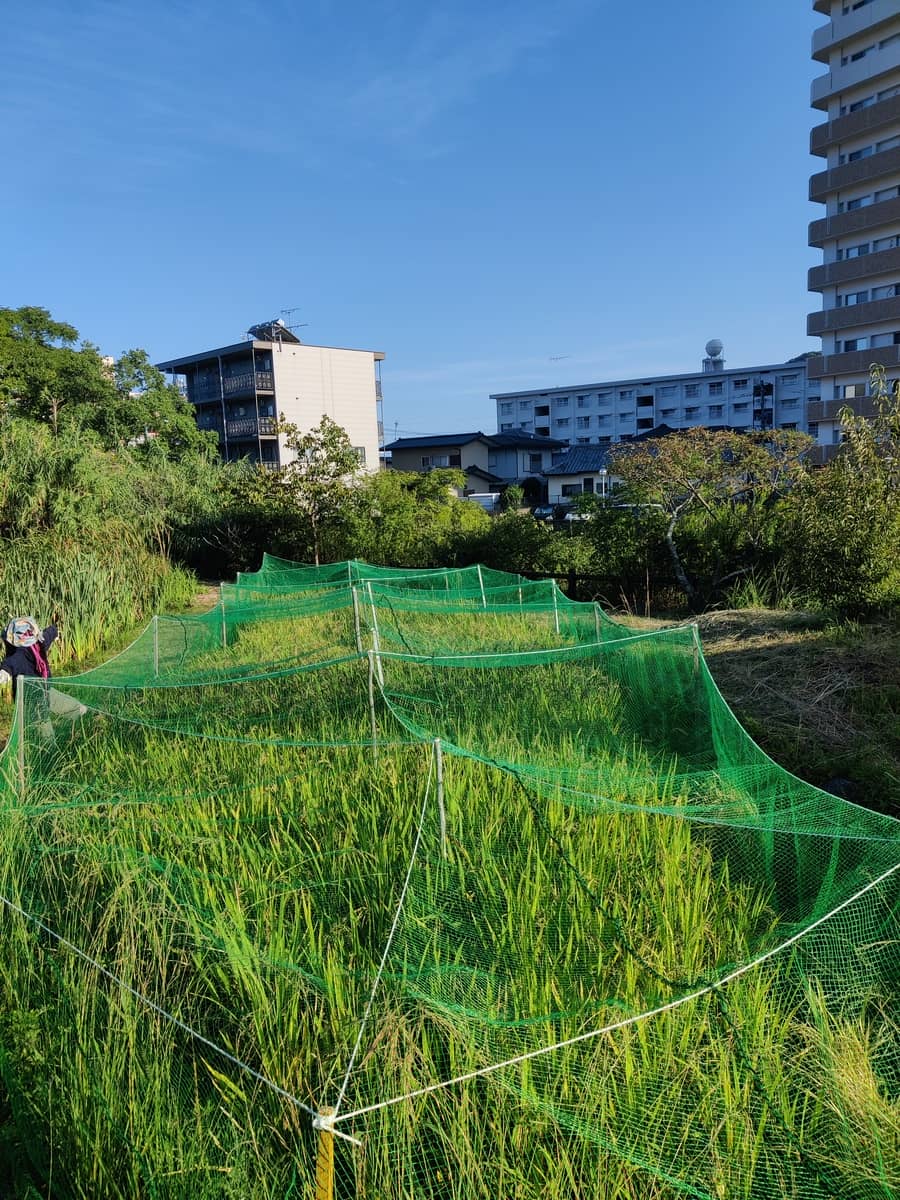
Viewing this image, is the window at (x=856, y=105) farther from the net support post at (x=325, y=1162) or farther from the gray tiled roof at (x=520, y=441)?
the net support post at (x=325, y=1162)

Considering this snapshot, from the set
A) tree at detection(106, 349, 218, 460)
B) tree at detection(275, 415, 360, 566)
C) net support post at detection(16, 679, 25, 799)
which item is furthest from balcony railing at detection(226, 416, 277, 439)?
net support post at detection(16, 679, 25, 799)

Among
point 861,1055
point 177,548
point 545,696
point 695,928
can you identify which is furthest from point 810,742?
point 177,548

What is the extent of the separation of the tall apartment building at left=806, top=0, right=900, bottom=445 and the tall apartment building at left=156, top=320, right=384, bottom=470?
2084 cm

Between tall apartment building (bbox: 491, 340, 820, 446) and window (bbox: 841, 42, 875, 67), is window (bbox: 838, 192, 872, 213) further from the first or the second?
tall apartment building (bbox: 491, 340, 820, 446)

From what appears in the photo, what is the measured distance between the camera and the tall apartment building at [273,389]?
39625 millimetres

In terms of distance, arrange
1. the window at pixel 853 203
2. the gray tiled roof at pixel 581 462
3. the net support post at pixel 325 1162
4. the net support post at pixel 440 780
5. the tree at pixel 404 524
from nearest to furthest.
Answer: the net support post at pixel 325 1162 < the net support post at pixel 440 780 < the tree at pixel 404 524 < the window at pixel 853 203 < the gray tiled roof at pixel 581 462

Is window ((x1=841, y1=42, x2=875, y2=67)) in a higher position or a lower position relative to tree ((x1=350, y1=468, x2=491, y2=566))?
higher

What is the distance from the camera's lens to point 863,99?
1132 inches

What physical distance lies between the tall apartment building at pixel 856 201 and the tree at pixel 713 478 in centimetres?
1976

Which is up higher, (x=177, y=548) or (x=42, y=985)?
(x=177, y=548)

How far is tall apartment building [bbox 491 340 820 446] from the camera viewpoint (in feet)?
164

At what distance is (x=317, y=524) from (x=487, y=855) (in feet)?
42.0

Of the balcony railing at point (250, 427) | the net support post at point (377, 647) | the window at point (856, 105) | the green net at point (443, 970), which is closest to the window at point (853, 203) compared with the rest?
the window at point (856, 105)

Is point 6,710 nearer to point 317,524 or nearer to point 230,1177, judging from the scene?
point 230,1177
